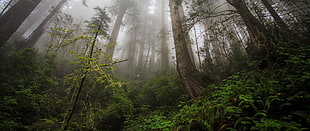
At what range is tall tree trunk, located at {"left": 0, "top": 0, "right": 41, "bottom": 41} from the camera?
18.2ft

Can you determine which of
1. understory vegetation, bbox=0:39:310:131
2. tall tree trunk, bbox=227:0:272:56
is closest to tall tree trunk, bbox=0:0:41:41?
understory vegetation, bbox=0:39:310:131

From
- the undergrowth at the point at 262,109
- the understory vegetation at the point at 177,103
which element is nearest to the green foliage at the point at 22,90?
the understory vegetation at the point at 177,103

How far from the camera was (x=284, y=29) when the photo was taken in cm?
317

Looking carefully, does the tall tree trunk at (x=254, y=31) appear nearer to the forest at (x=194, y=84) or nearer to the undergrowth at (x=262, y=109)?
the forest at (x=194, y=84)

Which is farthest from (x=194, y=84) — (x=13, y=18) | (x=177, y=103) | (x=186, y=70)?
(x=13, y=18)

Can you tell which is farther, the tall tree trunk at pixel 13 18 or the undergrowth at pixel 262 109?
the tall tree trunk at pixel 13 18

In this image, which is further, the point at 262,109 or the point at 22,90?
the point at 22,90

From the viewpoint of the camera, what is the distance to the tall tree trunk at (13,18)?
5.55 meters

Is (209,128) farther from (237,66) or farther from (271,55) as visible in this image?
(237,66)

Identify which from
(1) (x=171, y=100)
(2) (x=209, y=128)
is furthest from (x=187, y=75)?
(2) (x=209, y=128)

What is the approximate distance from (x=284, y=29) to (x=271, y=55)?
92cm

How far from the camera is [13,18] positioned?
5.76 m

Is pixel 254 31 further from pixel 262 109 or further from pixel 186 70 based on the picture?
pixel 262 109

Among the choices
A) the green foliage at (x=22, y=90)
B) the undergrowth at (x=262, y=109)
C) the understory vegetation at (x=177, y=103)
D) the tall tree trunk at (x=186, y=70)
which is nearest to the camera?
the undergrowth at (x=262, y=109)
